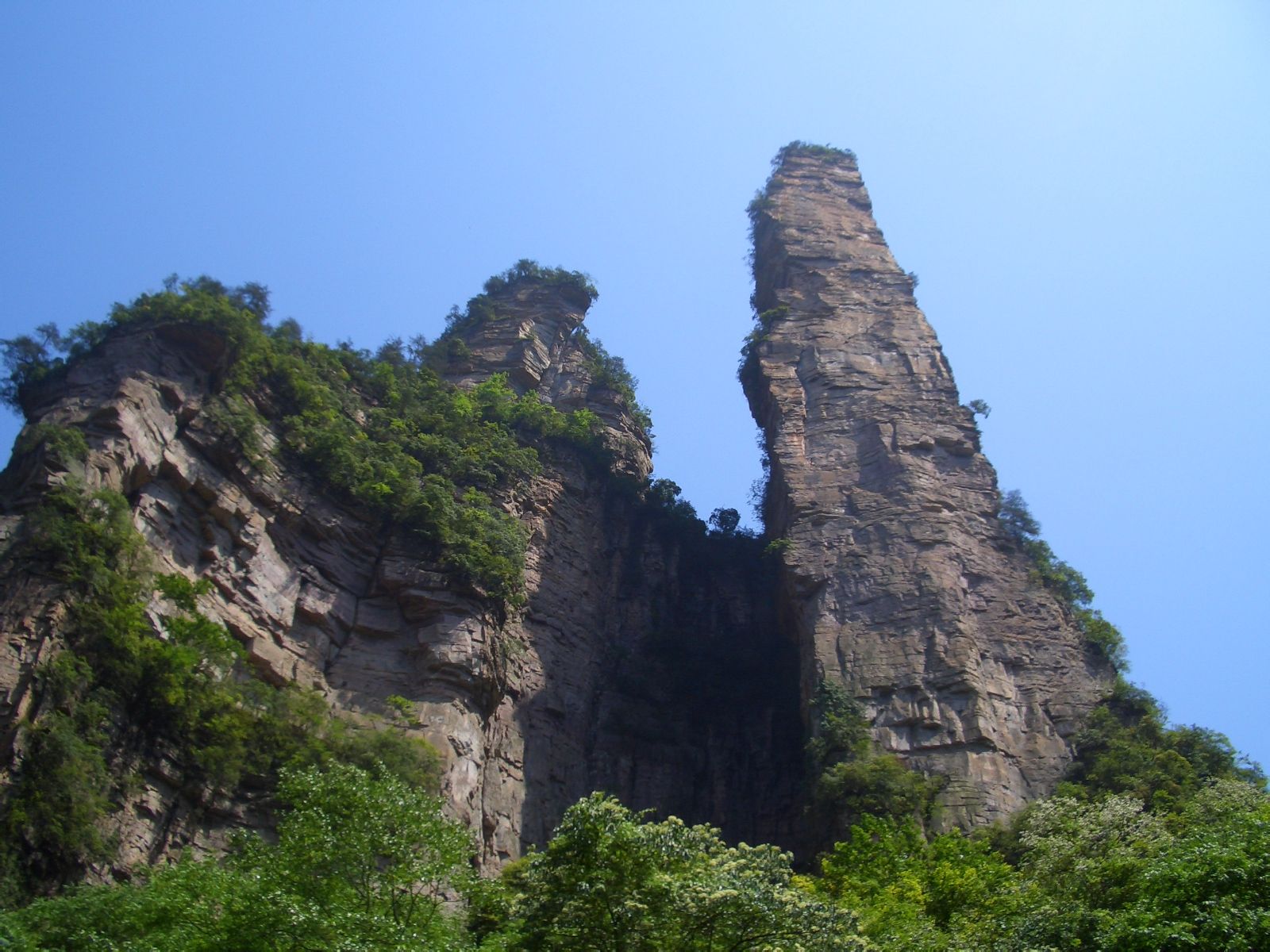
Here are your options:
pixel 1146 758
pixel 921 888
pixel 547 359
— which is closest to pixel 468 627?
pixel 921 888

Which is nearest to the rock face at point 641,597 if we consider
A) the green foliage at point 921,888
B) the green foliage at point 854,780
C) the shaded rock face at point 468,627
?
the shaded rock face at point 468,627

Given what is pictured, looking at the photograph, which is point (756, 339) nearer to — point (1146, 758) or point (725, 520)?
point (725, 520)

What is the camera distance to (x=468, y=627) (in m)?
30.9

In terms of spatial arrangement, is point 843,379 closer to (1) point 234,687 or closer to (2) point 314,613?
(2) point 314,613

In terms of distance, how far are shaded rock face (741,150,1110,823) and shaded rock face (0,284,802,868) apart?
3965 millimetres

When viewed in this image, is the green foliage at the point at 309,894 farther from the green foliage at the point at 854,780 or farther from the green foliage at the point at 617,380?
the green foliage at the point at 617,380

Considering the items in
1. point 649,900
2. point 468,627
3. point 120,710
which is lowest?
point 649,900

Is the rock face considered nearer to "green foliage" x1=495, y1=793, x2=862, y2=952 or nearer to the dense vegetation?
the dense vegetation

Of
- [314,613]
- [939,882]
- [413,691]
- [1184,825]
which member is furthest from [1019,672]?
[314,613]

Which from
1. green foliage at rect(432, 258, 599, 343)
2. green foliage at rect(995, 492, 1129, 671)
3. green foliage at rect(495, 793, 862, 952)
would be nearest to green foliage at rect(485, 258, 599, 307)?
green foliage at rect(432, 258, 599, 343)

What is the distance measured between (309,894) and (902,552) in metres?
21.7

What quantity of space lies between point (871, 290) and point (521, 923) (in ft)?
109

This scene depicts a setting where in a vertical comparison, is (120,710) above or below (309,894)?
above

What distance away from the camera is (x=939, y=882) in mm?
20578
